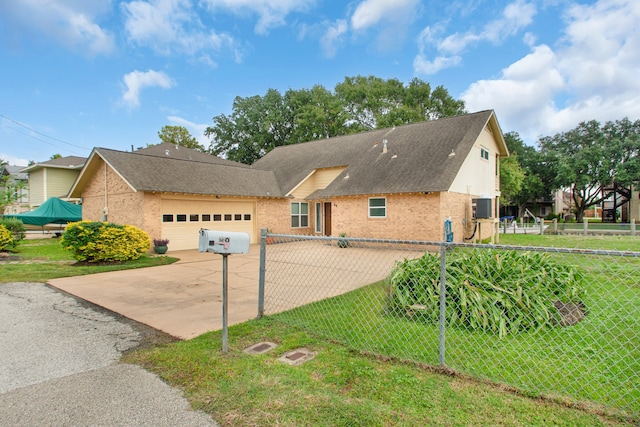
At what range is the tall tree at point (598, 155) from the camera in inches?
1300

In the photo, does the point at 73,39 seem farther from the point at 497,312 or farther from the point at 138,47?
the point at 497,312

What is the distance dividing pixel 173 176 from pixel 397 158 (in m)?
11.0

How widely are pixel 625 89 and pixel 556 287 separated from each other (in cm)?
3139

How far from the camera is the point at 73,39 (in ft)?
54.7

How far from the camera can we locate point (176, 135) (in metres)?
39.8

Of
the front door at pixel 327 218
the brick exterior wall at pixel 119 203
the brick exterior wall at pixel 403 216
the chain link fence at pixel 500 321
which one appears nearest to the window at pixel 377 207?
the brick exterior wall at pixel 403 216

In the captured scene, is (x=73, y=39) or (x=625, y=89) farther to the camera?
(x=625, y=89)

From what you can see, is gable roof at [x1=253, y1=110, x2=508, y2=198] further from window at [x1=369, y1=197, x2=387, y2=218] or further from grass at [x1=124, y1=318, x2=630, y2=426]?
grass at [x1=124, y1=318, x2=630, y2=426]

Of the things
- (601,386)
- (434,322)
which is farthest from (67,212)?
(601,386)

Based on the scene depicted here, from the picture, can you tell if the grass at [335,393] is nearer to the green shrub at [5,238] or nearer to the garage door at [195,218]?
the garage door at [195,218]

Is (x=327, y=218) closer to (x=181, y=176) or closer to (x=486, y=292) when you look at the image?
(x=181, y=176)

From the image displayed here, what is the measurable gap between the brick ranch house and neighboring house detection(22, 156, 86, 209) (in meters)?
11.4

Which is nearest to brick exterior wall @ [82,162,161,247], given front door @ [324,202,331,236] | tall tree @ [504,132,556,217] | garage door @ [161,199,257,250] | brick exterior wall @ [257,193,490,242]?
garage door @ [161,199,257,250]

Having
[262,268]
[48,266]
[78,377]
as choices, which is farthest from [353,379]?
[48,266]
